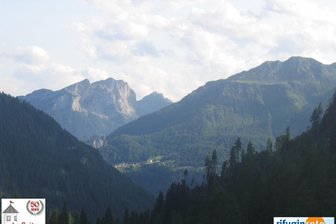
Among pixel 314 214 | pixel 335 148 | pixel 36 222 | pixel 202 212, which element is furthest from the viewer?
pixel 335 148

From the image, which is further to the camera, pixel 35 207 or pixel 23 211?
pixel 35 207

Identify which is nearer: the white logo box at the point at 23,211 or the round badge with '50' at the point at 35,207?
the white logo box at the point at 23,211

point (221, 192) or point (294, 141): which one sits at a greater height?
point (294, 141)

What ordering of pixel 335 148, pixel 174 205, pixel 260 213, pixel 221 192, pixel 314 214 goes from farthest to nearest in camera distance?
pixel 174 205 → pixel 335 148 → pixel 221 192 → pixel 260 213 → pixel 314 214

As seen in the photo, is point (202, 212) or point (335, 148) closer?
point (202, 212)

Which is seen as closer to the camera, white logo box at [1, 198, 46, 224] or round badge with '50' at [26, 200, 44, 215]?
white logo box at [1, 198, 46, 224]

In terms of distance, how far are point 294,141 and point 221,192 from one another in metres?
68.8

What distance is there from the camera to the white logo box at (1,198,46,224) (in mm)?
49594

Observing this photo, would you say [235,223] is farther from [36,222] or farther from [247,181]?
[36,222]

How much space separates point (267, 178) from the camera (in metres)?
121

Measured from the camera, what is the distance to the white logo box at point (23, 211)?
163 feet

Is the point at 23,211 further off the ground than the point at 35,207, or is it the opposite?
the point at 35,207

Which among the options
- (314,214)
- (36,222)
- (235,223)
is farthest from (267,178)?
(36,222)

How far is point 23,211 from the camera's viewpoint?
50344 mm
